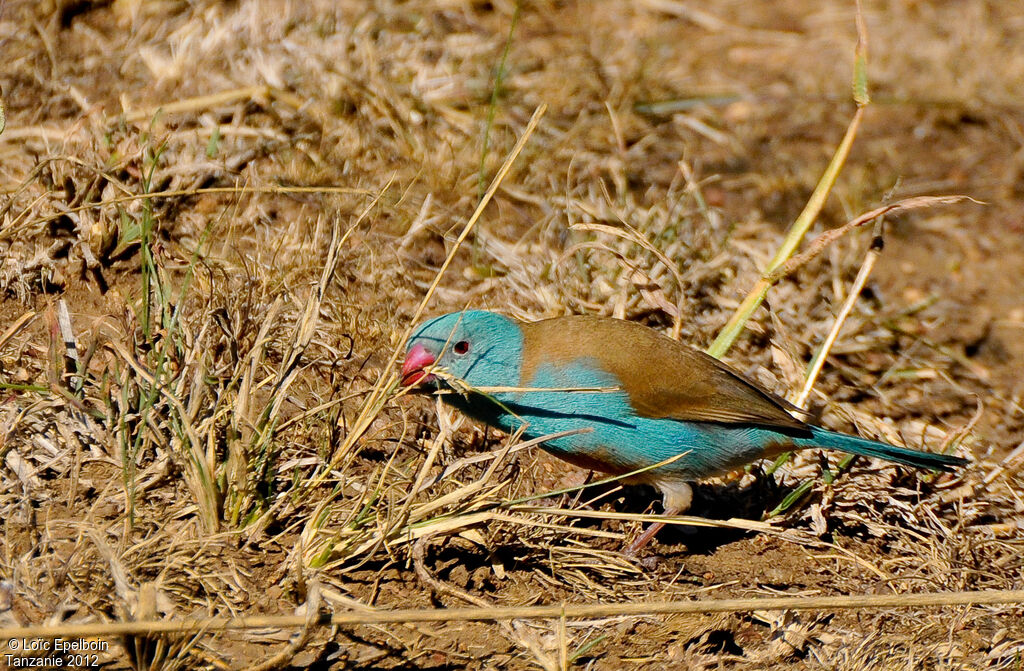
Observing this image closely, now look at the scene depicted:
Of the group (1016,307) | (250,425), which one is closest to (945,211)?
(1016,307)

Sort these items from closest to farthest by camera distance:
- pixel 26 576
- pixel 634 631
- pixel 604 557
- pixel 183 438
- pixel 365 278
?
1. pixel 26 576
2. pixel 183 438
3. pixel 634 631
4. pixel 604 557
5. pixel 365 278

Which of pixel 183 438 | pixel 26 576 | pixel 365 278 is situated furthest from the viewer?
pixel 365 278

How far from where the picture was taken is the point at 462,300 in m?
4.64

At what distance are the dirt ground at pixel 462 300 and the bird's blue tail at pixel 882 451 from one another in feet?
0.90

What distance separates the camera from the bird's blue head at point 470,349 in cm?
358

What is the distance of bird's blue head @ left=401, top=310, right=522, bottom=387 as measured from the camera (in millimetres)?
3578

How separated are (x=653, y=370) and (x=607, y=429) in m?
0.28

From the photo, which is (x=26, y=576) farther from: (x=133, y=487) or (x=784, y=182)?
(x=784, y=182)

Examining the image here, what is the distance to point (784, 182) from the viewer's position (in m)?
5.86

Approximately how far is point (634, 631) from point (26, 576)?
5.68 feet

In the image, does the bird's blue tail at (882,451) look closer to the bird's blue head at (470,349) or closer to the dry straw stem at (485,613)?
the dry straw stem at (485,613)

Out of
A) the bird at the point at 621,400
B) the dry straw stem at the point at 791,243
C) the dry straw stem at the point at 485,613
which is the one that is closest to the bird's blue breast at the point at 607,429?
the bird at the point at 621,400

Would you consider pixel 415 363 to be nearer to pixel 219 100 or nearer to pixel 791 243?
pixel 791 243

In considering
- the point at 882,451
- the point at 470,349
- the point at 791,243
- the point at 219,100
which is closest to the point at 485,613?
the point at 470,349
